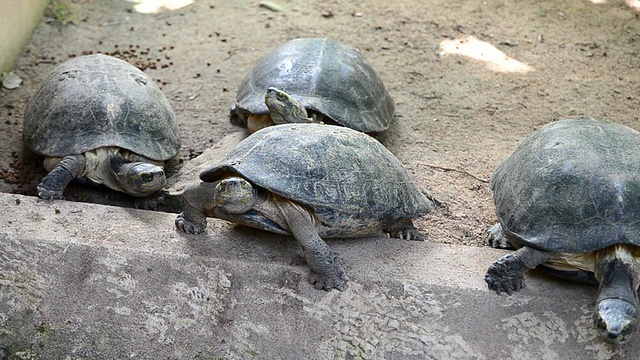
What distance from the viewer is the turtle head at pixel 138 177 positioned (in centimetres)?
435

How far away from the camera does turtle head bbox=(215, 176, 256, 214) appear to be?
3.43m

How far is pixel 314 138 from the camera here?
3.74m

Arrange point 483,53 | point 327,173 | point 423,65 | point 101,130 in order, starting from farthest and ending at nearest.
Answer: point 483,53, point 423,65, point 101,130, point 327,173

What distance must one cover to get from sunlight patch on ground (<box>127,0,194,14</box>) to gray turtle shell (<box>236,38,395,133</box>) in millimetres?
2339

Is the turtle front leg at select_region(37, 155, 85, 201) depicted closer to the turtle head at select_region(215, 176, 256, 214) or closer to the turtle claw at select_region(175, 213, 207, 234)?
the turtle claw at select_region(175, 213, 207, 234)

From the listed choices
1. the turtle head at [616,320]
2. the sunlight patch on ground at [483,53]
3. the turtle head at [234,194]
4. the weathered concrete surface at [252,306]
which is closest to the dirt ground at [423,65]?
the sunlight patch on ground at [483,53]

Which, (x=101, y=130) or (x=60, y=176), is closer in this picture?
(x=60, y=176)

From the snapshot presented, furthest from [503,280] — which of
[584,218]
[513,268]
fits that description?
[584,218]

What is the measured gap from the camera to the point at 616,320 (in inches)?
121

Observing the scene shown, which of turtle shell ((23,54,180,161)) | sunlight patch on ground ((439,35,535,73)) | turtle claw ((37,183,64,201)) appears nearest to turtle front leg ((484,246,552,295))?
turtle shell ((23,54,180,161))

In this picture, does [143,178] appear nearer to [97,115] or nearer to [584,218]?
[97,115]

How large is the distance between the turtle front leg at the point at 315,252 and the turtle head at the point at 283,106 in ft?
4.24

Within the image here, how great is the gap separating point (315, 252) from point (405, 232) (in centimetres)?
80

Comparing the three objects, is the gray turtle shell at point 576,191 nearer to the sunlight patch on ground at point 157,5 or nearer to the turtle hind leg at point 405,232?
the turtle hind leg at point 405,232
